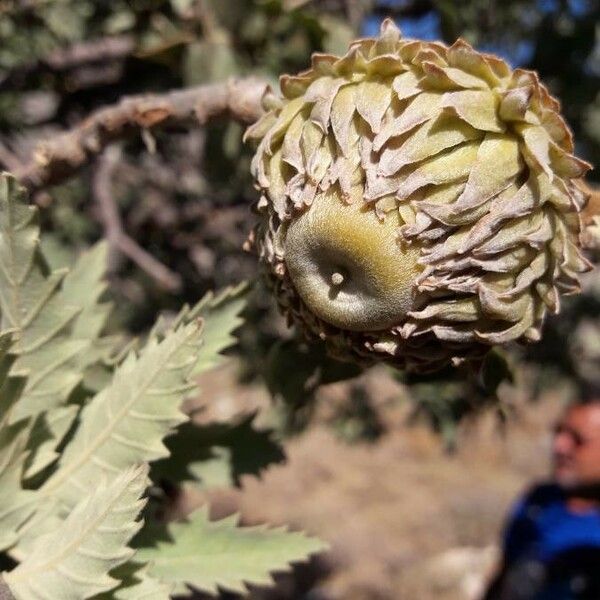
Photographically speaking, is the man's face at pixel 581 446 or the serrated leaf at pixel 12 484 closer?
the serrated leaf at pixel 12 484

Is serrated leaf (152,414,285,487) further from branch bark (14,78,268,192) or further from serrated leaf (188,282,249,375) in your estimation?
branch bark (14,78,268,192)

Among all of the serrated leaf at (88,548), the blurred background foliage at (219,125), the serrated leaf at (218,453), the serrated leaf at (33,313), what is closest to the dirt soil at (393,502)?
the blurred background foliage at (219,125)

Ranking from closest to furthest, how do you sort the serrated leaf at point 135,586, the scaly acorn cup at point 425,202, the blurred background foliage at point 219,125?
the scaly acorn cup at point 425,202
the serrated leaf at point 135,586
the blurred background foliage at point 219,125

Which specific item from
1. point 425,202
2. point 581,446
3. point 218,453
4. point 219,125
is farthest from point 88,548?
point 581,446

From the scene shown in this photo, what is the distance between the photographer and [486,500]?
7.70m

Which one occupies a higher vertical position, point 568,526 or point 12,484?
point 12,484

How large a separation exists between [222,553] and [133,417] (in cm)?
29

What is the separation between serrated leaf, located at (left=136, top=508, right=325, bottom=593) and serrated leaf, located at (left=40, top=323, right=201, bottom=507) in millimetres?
164

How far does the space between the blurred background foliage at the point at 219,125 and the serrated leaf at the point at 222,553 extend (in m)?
0.21

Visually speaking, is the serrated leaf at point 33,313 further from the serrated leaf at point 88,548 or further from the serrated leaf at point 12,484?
the serrated leaf at point 88,548

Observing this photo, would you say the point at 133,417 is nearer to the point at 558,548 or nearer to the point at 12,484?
the point at 12,484

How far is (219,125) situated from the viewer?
6.04 ft

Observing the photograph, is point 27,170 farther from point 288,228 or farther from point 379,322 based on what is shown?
point 379,322

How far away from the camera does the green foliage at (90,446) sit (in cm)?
107
